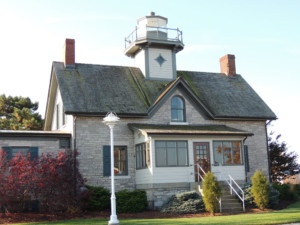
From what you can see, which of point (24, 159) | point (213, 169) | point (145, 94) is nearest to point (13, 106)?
point (145, 94)

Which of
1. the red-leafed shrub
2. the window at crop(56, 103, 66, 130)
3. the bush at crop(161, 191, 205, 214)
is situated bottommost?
the bush at crop(161, 191, 205, 214)

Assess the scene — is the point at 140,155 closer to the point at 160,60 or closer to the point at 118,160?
the point at 118,160

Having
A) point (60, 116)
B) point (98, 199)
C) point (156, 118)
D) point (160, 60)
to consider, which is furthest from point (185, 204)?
Answer: point (160, 60)

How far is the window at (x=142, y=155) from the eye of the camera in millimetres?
20766

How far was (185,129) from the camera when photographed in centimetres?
2200

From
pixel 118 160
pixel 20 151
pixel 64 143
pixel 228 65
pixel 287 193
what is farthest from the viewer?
pixel 228 65

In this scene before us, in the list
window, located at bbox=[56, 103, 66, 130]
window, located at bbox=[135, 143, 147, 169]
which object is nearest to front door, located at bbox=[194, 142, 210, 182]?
window, located at bbox=[135, 143, 147, 169]

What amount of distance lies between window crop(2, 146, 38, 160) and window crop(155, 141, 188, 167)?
6029mm

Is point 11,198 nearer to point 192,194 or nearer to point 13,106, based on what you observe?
point 192,194

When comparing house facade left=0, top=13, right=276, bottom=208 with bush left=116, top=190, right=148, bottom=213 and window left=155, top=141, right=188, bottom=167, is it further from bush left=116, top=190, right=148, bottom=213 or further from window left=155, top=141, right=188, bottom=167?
bush left=116, top=190, right=148, bottom=213

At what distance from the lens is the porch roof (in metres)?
20.8

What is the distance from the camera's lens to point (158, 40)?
83.2 feet

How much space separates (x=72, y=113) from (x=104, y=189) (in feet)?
13.5

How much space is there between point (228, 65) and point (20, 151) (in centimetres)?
1568
